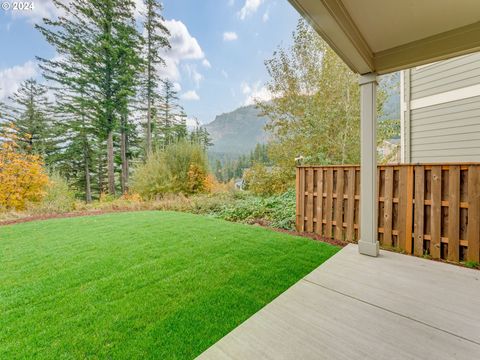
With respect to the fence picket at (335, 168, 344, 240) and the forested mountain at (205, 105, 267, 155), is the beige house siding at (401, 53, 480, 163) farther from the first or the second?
the forested mountain at (205, 105, 267, 155)

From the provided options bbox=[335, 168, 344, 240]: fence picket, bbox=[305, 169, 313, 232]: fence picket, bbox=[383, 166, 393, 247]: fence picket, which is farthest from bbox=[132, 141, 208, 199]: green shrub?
bbox=[383, 166, 393, 247]: fence picket

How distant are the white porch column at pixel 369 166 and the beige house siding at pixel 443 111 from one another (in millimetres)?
2595

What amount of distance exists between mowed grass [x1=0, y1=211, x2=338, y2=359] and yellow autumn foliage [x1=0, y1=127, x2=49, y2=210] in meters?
3.77

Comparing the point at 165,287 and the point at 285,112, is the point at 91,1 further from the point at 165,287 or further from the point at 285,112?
the point at 165,287

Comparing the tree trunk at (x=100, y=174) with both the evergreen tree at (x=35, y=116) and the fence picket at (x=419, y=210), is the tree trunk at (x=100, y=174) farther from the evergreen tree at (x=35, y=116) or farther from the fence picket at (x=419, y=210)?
the fence picket at (x=419, y=210)

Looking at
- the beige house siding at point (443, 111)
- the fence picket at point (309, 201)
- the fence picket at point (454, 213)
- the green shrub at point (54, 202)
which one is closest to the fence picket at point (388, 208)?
the fence picket at point (454, 213)

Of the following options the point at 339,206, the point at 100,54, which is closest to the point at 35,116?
the point at 100,54

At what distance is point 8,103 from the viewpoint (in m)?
11.7

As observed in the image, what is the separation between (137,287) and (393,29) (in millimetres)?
2937

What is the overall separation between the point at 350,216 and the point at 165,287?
252 cm

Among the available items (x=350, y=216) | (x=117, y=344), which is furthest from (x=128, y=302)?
(x=350, y=216)

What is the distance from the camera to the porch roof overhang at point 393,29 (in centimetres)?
133

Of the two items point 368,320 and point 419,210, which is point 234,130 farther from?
point 368,320

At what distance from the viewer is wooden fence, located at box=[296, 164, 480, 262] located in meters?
2.21
